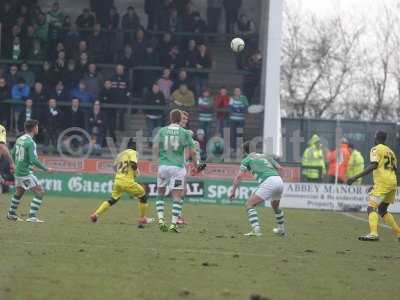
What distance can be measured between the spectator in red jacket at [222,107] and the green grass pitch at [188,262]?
11993mm

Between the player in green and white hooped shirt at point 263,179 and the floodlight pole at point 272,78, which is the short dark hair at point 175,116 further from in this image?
the floodlight pole at point 272,78

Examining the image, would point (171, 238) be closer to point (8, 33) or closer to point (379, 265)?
point (379, 265)

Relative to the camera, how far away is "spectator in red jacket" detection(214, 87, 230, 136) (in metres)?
31.5

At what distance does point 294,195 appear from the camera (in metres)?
29.3

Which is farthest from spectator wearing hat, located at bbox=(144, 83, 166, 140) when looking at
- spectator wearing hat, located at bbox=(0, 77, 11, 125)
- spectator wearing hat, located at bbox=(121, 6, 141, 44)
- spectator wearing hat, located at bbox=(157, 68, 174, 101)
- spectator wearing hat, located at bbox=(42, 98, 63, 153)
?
spectator wearing hat, located at bbox=(0, 77, 11, 125)

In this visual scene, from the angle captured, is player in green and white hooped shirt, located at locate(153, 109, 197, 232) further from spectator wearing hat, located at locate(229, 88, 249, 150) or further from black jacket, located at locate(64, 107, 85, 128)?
spectator wearing hat, located at locate(229, 88, 249, 150)

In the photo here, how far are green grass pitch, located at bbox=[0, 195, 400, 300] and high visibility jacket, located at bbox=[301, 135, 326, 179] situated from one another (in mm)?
11939

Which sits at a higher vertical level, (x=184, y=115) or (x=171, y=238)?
(x=184, y=115)

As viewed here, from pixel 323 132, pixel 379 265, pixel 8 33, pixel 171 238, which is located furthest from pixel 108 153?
pixel 379 265

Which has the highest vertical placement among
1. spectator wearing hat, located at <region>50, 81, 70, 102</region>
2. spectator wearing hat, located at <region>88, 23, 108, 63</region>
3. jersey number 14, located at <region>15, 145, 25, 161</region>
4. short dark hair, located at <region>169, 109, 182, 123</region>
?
spectator wearing hat, located at <region>88, 23, 108, 63</region>

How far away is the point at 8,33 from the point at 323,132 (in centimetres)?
1156

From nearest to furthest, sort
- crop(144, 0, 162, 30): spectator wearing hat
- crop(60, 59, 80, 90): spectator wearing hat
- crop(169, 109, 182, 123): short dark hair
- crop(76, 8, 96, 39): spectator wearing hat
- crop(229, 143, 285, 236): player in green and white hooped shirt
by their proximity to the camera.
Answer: crop(169, 109, 182, 123): short dark hair
crop(229, 143, 285, 236): player in green and white hooped shirt
crop(60, 59, 80, 90): spectator wearing hat
crop(76, 8, 96, 39): spectator wearing hat
crop(144, 0, 162, 30): spectator wearing hat

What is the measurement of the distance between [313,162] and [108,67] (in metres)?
7.64

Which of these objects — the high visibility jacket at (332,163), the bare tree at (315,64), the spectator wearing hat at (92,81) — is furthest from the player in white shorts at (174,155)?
the bare tree at (315,64)
